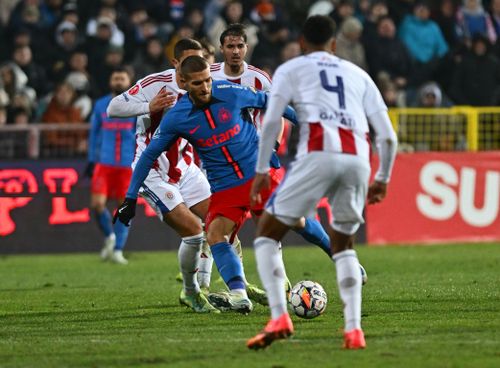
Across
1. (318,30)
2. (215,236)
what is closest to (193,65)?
(215,236)

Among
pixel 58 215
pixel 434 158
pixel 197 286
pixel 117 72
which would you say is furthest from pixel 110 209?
pixel 197 286

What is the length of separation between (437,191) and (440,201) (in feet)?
0.55

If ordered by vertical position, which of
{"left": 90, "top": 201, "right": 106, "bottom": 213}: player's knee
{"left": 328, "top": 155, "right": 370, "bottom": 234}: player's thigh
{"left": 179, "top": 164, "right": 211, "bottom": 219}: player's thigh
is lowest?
{"left": 90, "top": 201, "right": 106, "bottom": 213}: player's knee

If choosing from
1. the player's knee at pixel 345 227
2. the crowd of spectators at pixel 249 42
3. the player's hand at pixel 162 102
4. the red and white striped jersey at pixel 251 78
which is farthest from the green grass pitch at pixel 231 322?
the crowd of spectators at pixel 249 42

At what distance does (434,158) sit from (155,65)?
5.09 meters

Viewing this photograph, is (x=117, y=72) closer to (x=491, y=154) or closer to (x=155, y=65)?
(x=155, y=65)

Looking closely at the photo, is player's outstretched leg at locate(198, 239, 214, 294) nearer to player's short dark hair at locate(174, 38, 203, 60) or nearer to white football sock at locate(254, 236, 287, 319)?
player's short dark hair at locate(174, 38, 203, 60)

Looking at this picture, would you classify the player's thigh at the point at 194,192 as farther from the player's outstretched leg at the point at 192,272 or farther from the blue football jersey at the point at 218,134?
the blue football jersey at the point at 218,134

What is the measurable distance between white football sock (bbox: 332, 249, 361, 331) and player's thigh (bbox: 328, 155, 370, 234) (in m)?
0.19

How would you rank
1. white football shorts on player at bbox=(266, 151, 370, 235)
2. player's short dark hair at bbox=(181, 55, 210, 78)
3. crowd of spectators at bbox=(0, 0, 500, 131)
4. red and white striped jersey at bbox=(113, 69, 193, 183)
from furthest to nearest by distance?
crowd of spectators at bbox=(0, 0, 500, 131) < red and white striped jersey at bbox=(113, 69, 193, 183) < player's short dark hair at bbox=(181, 55, 210, 78) < white football shorts on player at bbox=(266, 151, 370, 235)

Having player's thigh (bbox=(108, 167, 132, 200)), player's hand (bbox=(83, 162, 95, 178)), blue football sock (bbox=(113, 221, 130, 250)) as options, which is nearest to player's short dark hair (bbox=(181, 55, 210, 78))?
blue football sock (bbox=(113, 221, 130, 250))

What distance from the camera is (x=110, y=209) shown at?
62.3 feet

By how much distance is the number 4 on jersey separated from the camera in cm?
798

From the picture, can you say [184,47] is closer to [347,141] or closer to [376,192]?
[347,141]
